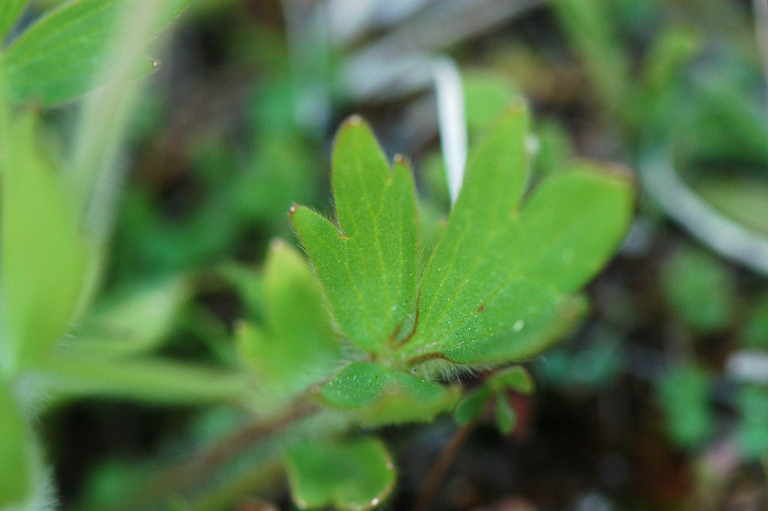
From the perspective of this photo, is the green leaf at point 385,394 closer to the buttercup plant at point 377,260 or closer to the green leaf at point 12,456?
the buttercup plant at point 377,260

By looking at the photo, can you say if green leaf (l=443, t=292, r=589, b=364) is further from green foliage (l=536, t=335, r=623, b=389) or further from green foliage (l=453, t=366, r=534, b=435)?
green foliage (l=536, t=335, r=623, b=389)

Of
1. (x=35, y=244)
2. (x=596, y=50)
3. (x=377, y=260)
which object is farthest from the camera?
(x=596, y=50)


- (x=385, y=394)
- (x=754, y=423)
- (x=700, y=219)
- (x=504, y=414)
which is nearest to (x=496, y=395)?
(x=504, y=414)

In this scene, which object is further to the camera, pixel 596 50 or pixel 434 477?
pixel 596 50

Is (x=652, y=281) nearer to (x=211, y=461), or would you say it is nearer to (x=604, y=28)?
(x=604, y=28)

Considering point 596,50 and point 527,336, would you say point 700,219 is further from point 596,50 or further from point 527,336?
point 527,336

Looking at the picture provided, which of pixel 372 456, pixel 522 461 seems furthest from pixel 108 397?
pixel 522 461
